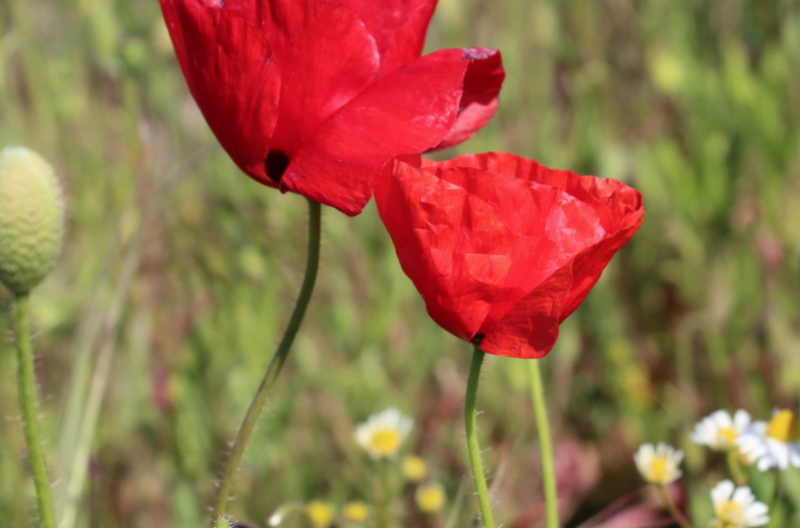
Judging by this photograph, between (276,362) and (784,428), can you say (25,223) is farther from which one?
(784,428)

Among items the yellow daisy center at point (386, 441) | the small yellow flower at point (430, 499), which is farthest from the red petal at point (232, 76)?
the small yellow flower at point (430, 499)

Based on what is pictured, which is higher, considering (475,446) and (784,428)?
(475,446)

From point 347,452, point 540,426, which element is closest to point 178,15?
point 540,426

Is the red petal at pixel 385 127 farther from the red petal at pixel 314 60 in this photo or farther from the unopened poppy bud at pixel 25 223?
the unopened poppy bud at pixel 25 223

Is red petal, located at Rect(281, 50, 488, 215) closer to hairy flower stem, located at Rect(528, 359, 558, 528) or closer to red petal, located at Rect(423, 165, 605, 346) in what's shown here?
red petal, located at Rect(423, 165, 605, 346)

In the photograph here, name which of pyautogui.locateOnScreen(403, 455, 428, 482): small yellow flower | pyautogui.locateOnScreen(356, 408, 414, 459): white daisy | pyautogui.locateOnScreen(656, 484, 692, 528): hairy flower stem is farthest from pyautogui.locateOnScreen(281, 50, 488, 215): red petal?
pyautogui.locateOnScreen(403, 455, 428, 482): small yellow flower

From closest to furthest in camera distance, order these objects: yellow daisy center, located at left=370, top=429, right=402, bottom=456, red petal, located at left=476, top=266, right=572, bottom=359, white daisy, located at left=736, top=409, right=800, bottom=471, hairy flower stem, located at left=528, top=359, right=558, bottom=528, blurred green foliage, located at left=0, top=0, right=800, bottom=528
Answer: red petal, located at left=476, top=266, right=572, bottom=359, hairy flower stem, located at left=528, top=359, right=558, bottom=528, white daisy, located at left=736, top=409, right=800, bottom=471, yellow daisy center, located at left=370, top=429, right=402, bottom=456, blurred green foliage, located at left=0, top=0, right=800, bottom=528

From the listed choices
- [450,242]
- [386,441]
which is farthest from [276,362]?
[386,441]
